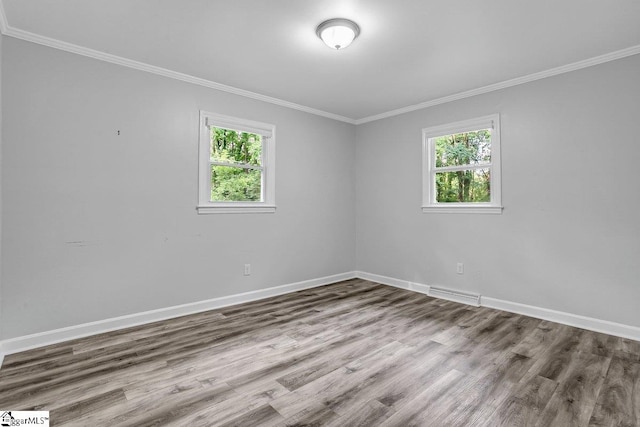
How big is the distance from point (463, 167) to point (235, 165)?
2.94m

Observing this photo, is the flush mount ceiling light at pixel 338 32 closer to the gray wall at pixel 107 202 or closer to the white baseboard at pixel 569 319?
the gray wall at pixel 107 202

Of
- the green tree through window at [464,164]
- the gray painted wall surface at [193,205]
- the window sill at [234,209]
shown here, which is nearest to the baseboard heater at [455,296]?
the gray painted wall surface at [193,205]

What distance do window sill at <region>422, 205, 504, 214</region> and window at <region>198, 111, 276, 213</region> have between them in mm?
2178

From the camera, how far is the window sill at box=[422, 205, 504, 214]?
3892 millimetres

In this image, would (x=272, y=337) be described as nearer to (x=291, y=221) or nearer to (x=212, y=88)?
(x=291, y=221)

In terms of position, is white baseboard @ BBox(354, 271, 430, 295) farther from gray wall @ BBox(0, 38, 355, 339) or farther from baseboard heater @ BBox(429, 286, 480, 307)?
gray wall @ BBox(0, 38, 355, 339)

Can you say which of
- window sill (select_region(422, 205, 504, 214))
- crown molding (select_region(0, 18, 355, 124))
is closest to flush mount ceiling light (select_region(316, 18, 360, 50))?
crown molding (select_region(0, 18, 355, 124))

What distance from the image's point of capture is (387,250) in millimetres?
5055

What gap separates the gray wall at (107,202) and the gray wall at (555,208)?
2286 millimetres

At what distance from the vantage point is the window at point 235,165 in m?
3.80

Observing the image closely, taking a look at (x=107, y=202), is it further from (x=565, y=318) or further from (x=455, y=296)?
(x=565, y=318)

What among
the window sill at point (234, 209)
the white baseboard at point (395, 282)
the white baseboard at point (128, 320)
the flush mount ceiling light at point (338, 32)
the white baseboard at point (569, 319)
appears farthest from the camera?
the white baseboard at point (395, 282)

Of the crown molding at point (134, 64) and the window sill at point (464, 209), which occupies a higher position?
the crown molding at point (134, 64)

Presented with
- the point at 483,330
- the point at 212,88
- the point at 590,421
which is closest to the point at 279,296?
the point at 483,330
